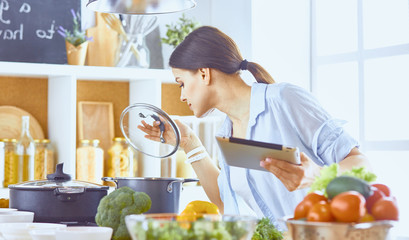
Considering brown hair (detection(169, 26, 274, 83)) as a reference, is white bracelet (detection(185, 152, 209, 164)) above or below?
below

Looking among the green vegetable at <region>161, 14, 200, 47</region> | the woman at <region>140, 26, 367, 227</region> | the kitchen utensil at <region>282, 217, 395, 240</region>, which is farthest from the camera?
the green vegetable at <region>161, 14, 200, 47</region>

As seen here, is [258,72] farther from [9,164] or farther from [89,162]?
[9,164]

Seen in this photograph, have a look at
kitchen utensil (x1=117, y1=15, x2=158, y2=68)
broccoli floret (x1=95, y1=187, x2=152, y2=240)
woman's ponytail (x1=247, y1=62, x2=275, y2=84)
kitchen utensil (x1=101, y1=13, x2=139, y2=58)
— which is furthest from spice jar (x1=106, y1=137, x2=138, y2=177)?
broccoli floret (x1=95, y1=187, x2=152, y2=240)

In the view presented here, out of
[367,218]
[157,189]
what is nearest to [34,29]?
[157,189]

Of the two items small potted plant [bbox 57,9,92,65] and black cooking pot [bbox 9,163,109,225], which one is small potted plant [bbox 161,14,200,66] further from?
black cooking pot [bbox 9,163,109,225]

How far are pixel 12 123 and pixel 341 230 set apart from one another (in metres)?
2.74

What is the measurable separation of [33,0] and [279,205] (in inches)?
80.4

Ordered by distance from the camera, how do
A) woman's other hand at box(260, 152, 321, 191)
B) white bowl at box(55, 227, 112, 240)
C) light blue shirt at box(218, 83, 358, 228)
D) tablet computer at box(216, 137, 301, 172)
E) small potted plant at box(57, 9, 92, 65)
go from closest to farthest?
white bowl at box(55, 227, 112, 240) < tablet computer at box(216, 137, 301, 172) < woman's other hand at box(260, 152, 321, 191) < light blue shirt at box(218, 83, 358, 228) < small potted plant at box(57, 9, 92, 65)

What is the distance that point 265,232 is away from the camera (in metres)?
1.49

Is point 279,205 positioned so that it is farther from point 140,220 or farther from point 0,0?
point 0,0

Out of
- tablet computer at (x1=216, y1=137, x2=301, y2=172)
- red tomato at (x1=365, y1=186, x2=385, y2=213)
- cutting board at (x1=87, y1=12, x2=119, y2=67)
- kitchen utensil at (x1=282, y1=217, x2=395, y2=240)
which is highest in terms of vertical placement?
cutting board at (x1=87, y1=12, x2=119, y2=67)

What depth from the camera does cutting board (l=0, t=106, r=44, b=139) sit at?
3410mm

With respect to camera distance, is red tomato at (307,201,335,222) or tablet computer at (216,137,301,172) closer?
red tomato at (307,201,335,222)

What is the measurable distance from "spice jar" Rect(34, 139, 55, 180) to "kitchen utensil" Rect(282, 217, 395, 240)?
97.5 inches
